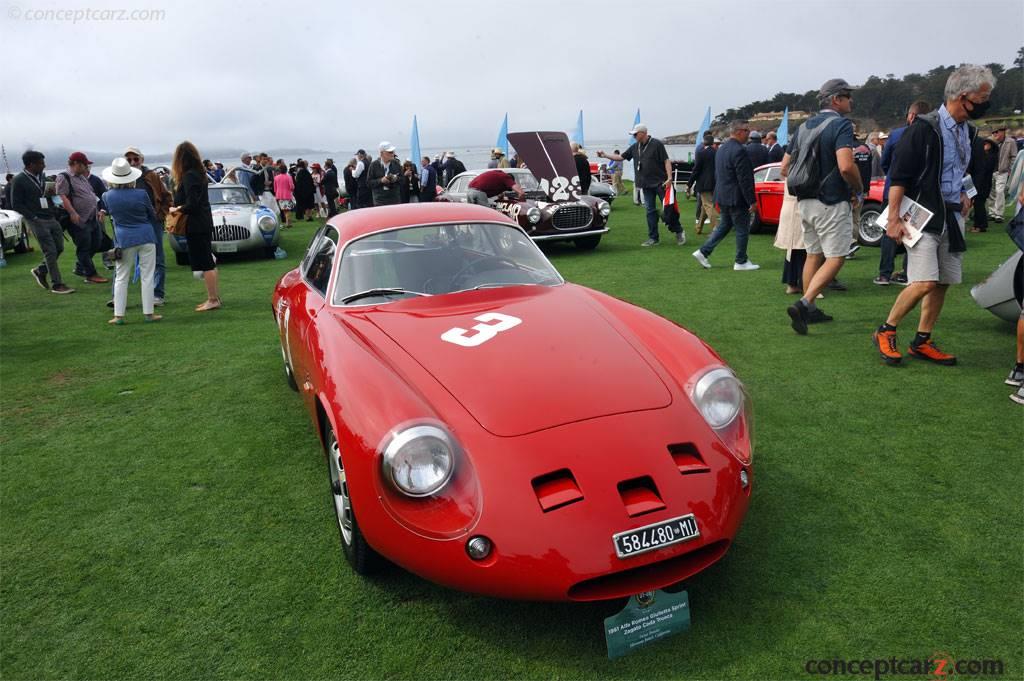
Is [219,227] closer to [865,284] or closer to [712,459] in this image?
[865,284]

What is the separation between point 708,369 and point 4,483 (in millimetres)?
3803

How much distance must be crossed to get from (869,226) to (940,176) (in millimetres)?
6000

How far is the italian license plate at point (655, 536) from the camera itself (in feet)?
6.91

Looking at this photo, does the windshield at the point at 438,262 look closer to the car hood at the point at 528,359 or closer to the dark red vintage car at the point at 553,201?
the car hood at the point at 528,359

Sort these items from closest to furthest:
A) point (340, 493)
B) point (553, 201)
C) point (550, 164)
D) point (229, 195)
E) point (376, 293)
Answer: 1. point (340, 493)
2. point (376, 293)
3. point (553, 201)
4. point (550, 164)
5. point (229, 195)

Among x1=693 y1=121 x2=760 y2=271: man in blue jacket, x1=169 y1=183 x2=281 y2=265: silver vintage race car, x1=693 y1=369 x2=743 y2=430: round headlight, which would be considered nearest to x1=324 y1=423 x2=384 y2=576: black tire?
x1=693 y1=369 x2=743 y2=430: round headlight

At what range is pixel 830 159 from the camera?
222 inches

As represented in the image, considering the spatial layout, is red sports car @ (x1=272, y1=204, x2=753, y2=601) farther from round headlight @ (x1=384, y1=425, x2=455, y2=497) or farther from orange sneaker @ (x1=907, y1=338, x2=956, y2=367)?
orange sneaker @ (x1=907, y1=338, x2=956, y2=367)

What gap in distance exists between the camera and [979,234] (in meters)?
11.0

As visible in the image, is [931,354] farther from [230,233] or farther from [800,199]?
[230,233]

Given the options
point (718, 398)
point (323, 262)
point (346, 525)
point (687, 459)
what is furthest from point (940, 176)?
point (346, 525)

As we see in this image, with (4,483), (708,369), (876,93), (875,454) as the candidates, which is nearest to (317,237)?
(4,483)

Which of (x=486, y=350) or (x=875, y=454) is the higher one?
(x=486, y=350)

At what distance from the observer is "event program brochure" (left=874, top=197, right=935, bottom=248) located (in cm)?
448
